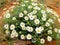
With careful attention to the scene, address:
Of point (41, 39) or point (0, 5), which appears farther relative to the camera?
point (0, 5)

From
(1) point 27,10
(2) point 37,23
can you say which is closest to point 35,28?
(2) point 37,23

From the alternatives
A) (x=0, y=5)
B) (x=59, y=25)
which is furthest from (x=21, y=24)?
(x=0, y=5)

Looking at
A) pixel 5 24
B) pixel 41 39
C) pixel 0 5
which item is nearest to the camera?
pixel 41 39

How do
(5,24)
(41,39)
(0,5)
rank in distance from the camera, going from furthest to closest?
(0,5), (5,24), (41,39)

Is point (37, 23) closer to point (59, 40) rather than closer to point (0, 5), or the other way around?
point (59, 40)

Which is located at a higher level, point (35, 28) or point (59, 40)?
point (35, 28)

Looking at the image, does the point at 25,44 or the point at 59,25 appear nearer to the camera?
the point at 25,44

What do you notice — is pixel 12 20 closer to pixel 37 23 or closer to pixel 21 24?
pixel 21 24

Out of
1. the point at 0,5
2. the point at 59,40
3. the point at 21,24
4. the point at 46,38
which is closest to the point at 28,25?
the point at 21,24
